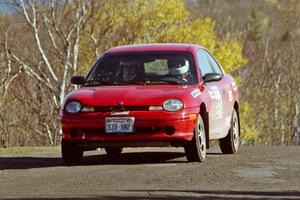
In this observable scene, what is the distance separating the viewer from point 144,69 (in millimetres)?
11406

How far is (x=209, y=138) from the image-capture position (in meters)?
11.4

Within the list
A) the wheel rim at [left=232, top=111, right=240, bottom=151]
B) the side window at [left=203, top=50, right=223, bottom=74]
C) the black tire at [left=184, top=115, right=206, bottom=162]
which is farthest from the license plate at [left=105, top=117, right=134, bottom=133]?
the wheel rim at [left=232, top=111, right=240, bottom=151]

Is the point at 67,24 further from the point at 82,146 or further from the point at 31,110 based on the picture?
the point at 82,146

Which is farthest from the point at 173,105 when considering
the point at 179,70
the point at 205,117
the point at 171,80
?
the point at 179,70

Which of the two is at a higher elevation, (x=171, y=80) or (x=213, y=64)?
(x=171, y=80)

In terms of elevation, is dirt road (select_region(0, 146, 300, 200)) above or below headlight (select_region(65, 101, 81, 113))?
below

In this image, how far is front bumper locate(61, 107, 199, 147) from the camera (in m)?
10.3

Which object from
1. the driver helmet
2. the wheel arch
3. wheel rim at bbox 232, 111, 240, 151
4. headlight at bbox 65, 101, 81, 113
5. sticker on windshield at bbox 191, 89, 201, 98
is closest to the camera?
headlight at bbox 65, 101, 81, 113

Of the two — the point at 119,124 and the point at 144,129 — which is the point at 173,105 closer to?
the point at 144,129

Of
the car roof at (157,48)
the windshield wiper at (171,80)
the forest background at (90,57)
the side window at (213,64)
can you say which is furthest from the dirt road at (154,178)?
the forest background at (90,57)

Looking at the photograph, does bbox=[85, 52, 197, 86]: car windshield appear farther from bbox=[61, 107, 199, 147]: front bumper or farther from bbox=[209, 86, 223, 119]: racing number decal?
bbox=[61, 107, 199, 147]: front bumper

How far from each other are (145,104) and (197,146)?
2.85 ft

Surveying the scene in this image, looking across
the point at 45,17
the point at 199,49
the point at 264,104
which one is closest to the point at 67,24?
the point at 45,17

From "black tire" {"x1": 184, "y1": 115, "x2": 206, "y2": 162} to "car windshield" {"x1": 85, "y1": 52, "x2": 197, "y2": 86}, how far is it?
65cm
